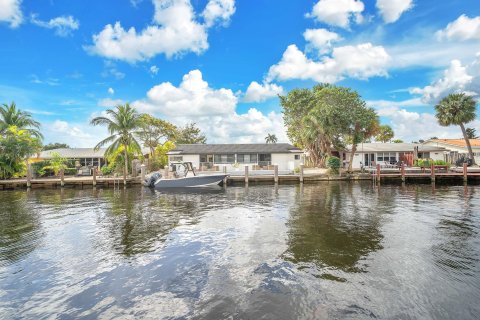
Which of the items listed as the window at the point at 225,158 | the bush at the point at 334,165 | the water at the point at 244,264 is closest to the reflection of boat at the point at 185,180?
the window at the point at 225,158

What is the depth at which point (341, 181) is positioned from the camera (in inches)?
1272

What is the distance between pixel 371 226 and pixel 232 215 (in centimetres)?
713

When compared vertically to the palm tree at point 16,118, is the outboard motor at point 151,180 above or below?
below

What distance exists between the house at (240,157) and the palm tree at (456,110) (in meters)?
23.1

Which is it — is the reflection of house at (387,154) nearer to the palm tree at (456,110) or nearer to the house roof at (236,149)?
the palm tree at (456,110)

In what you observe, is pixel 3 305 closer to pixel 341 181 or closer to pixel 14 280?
pixel 14 280

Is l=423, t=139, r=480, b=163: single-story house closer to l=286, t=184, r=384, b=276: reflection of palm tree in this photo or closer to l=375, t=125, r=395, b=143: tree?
l=375, t=125, r=395, b=143: tree

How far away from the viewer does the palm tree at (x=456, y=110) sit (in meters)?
40.7

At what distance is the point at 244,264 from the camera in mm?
8617

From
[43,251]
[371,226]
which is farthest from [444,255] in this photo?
[43,251]

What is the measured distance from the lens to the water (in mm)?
6227

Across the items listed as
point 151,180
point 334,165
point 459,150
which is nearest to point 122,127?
point 151,180

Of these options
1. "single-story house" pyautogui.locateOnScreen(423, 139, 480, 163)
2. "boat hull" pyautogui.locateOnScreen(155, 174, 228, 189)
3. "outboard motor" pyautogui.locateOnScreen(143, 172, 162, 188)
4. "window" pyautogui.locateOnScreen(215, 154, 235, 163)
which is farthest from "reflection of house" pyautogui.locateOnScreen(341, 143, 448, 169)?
"outboard motor" pyautogui.locateOnScreen(143, 172, 162, 188)

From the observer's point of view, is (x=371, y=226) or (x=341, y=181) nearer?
(x=371, y=226)
